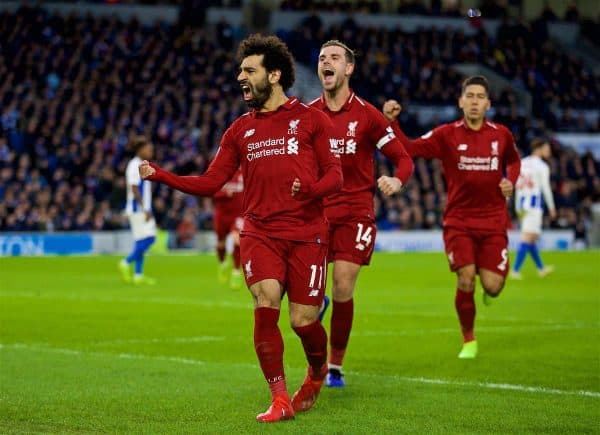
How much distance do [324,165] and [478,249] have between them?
3.92 meters

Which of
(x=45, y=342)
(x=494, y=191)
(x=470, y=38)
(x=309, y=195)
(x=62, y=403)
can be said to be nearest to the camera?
(x=309, y=195)

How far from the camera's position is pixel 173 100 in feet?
127

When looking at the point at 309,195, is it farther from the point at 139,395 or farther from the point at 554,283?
the point at 554,283

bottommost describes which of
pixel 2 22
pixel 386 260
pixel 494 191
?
pixel 386 260

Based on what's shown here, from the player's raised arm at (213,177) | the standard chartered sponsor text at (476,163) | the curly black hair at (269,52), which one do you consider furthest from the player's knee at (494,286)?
the curly black hair at (269,52)

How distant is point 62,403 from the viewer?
Answer: 27.8ft

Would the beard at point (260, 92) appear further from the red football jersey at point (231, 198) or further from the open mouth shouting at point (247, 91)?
the red football jersey at point (231, 198)

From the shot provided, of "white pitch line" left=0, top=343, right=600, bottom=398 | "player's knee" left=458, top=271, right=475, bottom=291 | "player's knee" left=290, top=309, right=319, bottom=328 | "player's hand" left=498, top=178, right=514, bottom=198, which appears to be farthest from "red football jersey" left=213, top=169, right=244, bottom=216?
"player's knee" left=290, top=309, right=319, bottom=328

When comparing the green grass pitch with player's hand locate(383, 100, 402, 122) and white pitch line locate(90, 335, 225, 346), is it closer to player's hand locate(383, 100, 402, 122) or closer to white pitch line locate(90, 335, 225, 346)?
white pitch line locate(90, 335, 225, 346)

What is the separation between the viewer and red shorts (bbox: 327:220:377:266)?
9.59m

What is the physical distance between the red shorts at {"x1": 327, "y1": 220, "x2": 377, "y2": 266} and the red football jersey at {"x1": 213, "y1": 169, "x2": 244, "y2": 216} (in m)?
12.1

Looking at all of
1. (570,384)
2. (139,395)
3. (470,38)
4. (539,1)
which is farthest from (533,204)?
(539,1)

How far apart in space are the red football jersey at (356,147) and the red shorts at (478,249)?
200 cm

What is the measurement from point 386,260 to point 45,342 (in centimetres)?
1873
